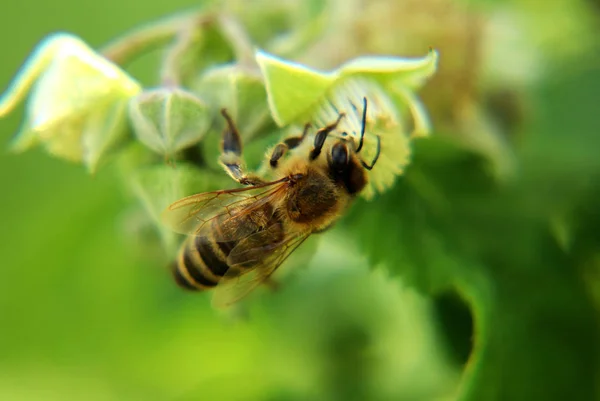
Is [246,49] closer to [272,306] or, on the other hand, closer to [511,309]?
[511,309]

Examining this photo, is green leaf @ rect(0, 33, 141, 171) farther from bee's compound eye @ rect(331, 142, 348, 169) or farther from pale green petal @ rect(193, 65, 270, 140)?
bee's compound eye @ rect(331, 142, 348, 169)

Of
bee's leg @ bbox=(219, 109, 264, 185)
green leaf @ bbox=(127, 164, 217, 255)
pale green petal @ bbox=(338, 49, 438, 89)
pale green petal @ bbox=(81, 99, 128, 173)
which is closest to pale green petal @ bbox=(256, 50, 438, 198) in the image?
pale green petal @ bbox=(338, 49, 438, 89)

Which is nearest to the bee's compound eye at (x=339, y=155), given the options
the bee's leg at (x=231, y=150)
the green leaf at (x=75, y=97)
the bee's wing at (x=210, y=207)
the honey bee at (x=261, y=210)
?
the honey bee at (x=261, y=210)

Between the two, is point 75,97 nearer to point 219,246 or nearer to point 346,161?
point 219,246

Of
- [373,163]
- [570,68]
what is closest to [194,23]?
[373,163]

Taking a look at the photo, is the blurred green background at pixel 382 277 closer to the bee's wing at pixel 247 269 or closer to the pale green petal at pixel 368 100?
the bee's wing at pixel 247 269

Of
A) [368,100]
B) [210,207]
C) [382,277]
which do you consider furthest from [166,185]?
[382,277]
